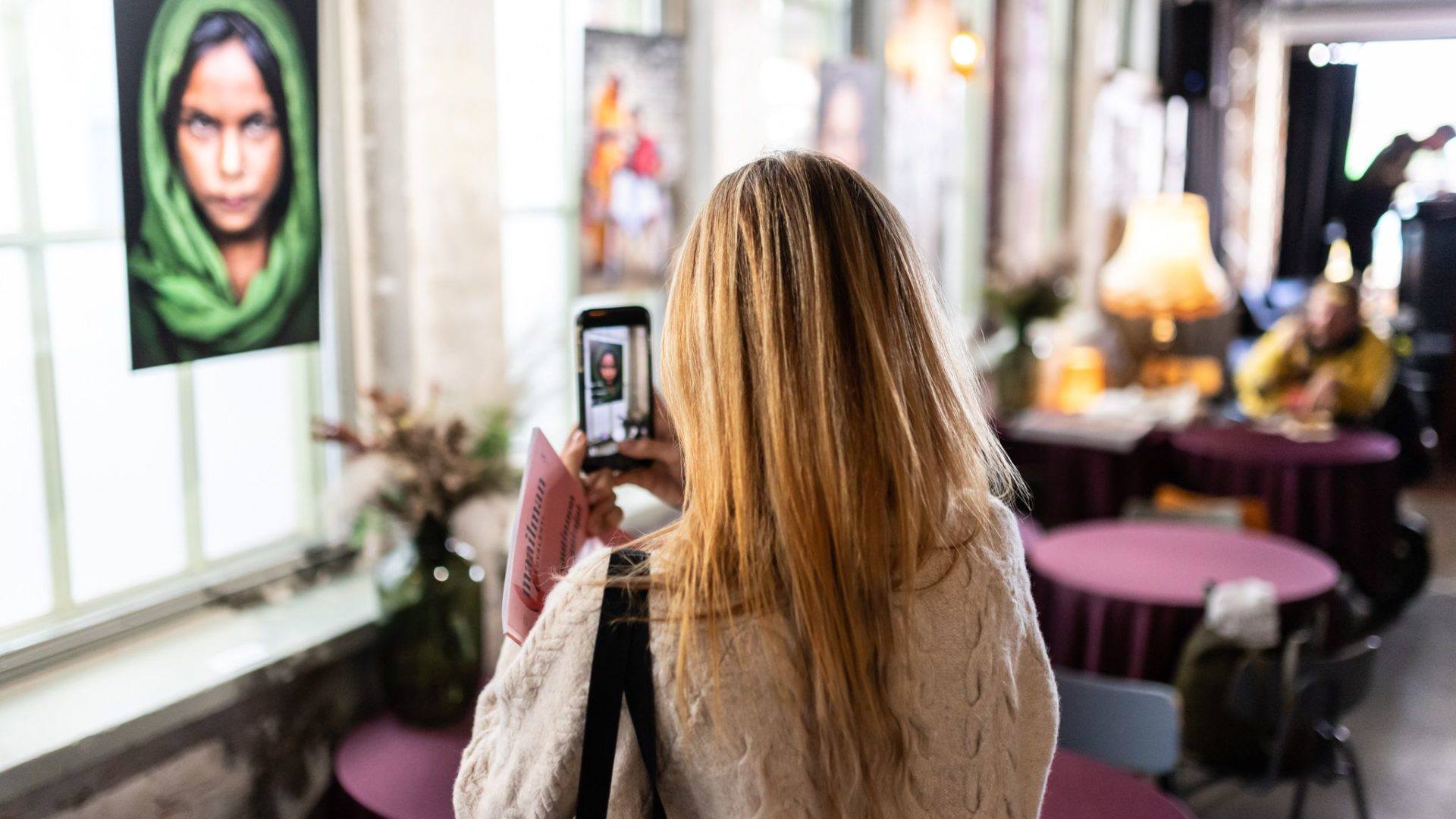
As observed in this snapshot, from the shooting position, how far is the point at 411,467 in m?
2.08

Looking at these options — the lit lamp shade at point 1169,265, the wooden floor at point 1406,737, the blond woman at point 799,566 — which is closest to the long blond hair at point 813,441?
the blond woman at point 799,566

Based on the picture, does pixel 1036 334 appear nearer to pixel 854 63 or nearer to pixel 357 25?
pixel 854 63

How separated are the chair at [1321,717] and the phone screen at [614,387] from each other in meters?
1.92

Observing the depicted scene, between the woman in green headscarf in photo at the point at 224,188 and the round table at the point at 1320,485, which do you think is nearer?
the woman in green headscarf in photo at the point at 224,188

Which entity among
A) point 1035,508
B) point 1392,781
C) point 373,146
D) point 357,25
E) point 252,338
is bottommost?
point 1392,781

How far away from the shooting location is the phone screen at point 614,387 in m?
1.42

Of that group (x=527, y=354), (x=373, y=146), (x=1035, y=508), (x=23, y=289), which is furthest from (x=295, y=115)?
(x=1035, y=508)

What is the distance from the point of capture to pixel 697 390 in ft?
3.45

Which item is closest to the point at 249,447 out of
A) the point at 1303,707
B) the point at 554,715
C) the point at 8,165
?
the point at 8,165

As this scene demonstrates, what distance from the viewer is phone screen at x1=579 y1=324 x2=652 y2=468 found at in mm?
1422

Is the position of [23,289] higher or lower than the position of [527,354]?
higher

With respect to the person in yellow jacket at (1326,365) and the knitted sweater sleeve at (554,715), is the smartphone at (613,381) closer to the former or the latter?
the knitted sweater sleeve at (554,715)

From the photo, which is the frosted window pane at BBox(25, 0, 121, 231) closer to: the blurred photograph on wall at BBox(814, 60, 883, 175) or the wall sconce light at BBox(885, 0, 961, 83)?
the blurred photograph on wall at BBox(814, 60, 883, 175)

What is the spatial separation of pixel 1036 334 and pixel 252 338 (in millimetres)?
4210
